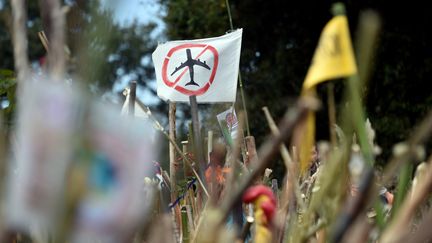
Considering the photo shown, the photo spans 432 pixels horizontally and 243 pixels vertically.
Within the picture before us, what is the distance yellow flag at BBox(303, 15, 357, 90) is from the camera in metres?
0.50

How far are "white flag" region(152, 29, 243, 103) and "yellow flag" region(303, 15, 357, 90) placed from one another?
2.13m

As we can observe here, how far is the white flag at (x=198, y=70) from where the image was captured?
275 cm

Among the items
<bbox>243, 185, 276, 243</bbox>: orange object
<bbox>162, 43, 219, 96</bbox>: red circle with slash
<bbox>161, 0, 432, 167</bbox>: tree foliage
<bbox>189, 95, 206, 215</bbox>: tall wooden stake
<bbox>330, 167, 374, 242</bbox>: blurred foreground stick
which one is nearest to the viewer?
<bbox>330, 167, 374, 242</bbox>: blurred foreground stick

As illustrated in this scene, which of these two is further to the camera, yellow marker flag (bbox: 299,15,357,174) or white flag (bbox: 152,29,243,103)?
white flag (bbox: 152,29,243,103)

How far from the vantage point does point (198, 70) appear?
9.16 ft

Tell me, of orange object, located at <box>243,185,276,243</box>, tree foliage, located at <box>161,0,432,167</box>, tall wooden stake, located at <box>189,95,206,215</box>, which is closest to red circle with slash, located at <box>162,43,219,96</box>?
tall wooden stake, located at <box>189,95,206,215</box>

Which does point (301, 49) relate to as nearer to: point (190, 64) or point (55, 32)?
point (190, 64)

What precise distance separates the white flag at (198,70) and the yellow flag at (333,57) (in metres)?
2.13

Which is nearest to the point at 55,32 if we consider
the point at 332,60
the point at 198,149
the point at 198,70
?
the point at 332,60

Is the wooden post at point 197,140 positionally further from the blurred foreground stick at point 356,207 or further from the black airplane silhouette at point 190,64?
the black airplane silhouette at point 190,64

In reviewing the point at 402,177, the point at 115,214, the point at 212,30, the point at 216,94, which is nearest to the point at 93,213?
the point at 115,214

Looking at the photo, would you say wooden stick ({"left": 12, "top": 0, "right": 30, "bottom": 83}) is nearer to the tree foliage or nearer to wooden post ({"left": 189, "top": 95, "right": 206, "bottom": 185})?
wooden post ({"left": 189, "top": 95, "right": 206, "bottom": 185})

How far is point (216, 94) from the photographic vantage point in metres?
2.75

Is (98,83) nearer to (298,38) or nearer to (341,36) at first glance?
(341,36)
